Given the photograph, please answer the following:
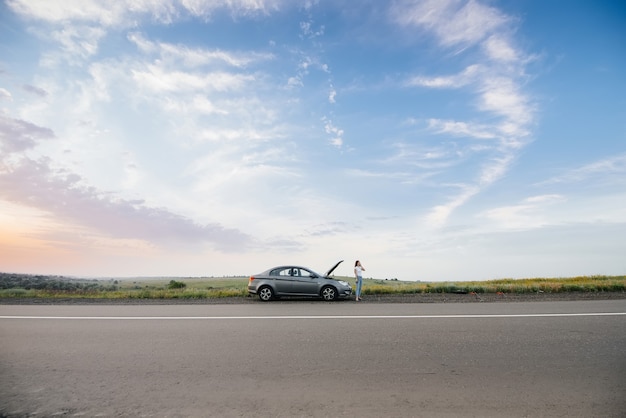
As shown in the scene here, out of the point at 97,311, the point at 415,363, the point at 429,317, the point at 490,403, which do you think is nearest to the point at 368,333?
the point at 415,363

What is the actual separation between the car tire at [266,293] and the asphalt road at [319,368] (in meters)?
7.44

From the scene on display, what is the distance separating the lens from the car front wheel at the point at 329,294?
645 inches

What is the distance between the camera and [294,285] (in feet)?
54.6

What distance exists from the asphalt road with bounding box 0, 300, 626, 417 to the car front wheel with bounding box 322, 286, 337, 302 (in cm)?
764

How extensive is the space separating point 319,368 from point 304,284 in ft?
38.0

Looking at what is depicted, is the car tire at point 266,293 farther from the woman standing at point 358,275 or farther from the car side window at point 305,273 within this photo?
the woman standing at point 358,275

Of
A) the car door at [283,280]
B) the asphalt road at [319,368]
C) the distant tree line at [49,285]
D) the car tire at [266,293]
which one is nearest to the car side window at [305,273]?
the car door at [283,280]

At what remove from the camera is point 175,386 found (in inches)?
181

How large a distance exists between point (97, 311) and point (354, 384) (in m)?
10.1

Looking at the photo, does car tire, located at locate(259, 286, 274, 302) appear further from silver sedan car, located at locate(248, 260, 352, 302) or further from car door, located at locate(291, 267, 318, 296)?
car door, located at locate(291, 267, 318, 296)

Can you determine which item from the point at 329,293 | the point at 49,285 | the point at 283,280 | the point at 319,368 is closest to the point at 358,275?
the point at 329,293

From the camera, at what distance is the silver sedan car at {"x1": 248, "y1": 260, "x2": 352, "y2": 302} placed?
647 inches

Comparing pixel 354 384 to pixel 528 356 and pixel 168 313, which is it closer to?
pixel 528 356

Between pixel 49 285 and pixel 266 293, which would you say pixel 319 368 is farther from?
pixel 49 285
